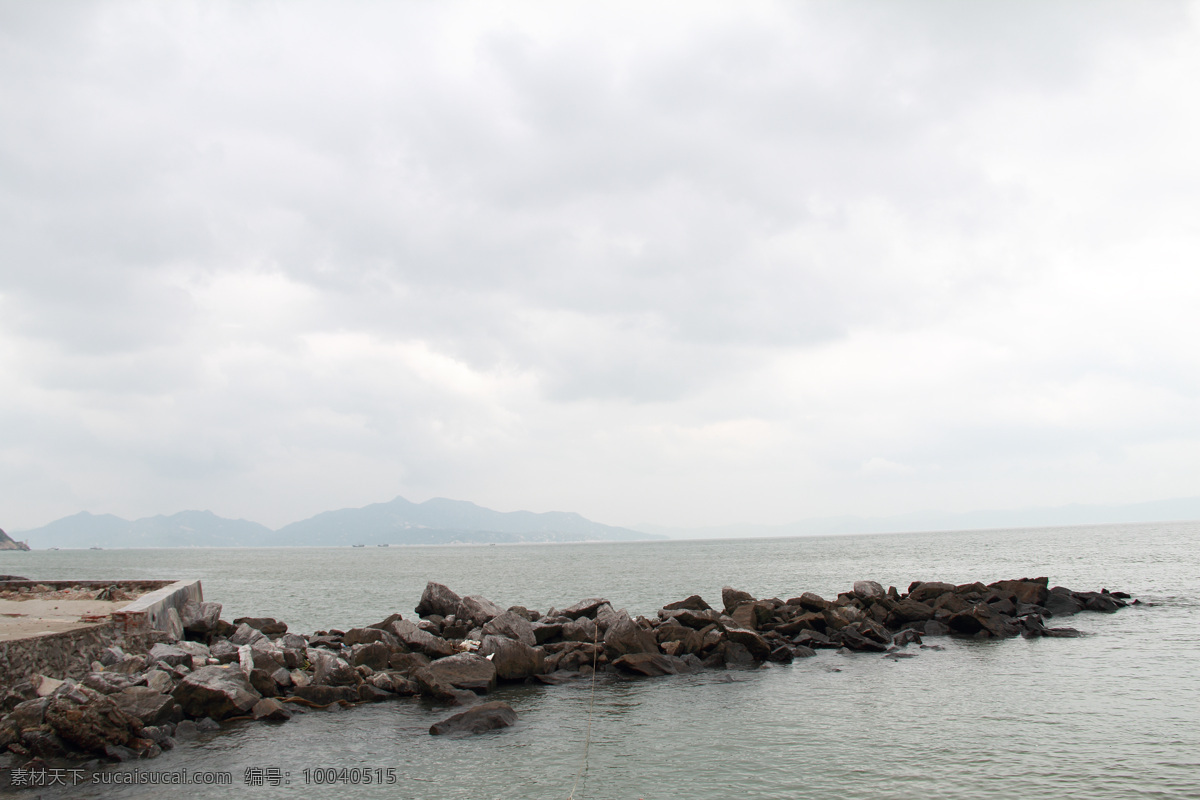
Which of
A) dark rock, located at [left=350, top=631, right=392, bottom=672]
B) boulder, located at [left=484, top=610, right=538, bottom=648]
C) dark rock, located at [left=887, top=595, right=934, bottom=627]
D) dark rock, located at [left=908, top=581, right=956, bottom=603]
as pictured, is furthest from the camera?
dark rock, located at [left=908, top=581, right=956, bottom=603]

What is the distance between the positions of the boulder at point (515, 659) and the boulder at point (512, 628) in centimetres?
206

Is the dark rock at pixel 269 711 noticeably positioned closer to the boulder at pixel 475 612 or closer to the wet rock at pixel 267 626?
the wet rock at pixel 267 626

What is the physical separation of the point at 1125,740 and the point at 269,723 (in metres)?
16.0

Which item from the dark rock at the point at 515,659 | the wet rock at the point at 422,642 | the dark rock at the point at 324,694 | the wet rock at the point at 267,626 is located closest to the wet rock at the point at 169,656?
the dark rock at the point at 324,694

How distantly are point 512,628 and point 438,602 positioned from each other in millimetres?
6034

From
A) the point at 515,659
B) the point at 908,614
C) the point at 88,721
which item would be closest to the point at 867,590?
the point at 908,614

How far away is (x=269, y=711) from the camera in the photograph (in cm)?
1461

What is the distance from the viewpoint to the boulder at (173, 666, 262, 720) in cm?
1423

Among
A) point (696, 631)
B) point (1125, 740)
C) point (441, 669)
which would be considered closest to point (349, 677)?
point (441, 669)

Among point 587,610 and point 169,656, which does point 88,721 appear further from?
point 587,610

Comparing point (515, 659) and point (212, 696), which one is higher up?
point (212, 696)

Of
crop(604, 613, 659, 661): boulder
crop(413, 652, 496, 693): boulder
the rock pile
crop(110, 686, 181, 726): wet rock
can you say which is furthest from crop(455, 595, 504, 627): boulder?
crop(110, 686, 181, 726): wet rock

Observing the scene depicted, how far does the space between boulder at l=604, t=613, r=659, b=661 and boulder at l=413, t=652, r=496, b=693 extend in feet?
11.6

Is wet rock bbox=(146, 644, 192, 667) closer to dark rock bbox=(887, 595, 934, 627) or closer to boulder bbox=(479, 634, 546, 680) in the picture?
boulder bbox=(479, 634, 546, 680)
